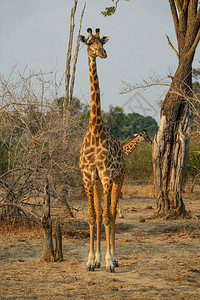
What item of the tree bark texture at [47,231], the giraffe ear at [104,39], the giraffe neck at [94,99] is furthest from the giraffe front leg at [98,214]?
the giraffe ear at [104,39]

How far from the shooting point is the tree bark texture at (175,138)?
10.6 meters

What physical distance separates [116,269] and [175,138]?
5.58 metres

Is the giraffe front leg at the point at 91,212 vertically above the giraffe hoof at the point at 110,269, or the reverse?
the giraffe front leg at the point at 91,212

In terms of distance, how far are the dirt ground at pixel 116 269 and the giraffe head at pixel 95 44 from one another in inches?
124

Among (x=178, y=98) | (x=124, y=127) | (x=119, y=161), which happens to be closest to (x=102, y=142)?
(x=119, y=161)

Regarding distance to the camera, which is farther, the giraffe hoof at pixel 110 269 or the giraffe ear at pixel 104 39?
the giraffe ear at pixel 104 39

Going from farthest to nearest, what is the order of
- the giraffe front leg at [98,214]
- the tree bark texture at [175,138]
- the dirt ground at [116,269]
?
the tree bark texture at [175,138]
the giraffe front leg at [98,214]
the dirt ground at [116,269]

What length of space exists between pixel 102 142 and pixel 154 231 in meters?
3.87

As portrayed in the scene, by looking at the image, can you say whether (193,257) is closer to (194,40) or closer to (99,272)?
(99,272)

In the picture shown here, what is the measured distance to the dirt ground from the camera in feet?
15.4

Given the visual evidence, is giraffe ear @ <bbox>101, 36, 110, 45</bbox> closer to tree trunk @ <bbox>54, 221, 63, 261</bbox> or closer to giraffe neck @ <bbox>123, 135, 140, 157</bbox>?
tree trunk @ <bbox>54, 221, 63, 261</bbox>

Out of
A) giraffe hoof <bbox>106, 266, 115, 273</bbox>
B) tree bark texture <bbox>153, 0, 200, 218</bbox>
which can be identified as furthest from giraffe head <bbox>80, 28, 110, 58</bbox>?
tree bark texture <bbox>153, 0, 200, 218</bbox>

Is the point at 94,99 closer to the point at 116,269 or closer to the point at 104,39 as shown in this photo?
the point at 104,39

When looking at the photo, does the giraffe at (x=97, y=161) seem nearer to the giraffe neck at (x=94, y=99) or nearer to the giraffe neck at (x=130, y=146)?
the giraffe neck at (x=94, y=99)
